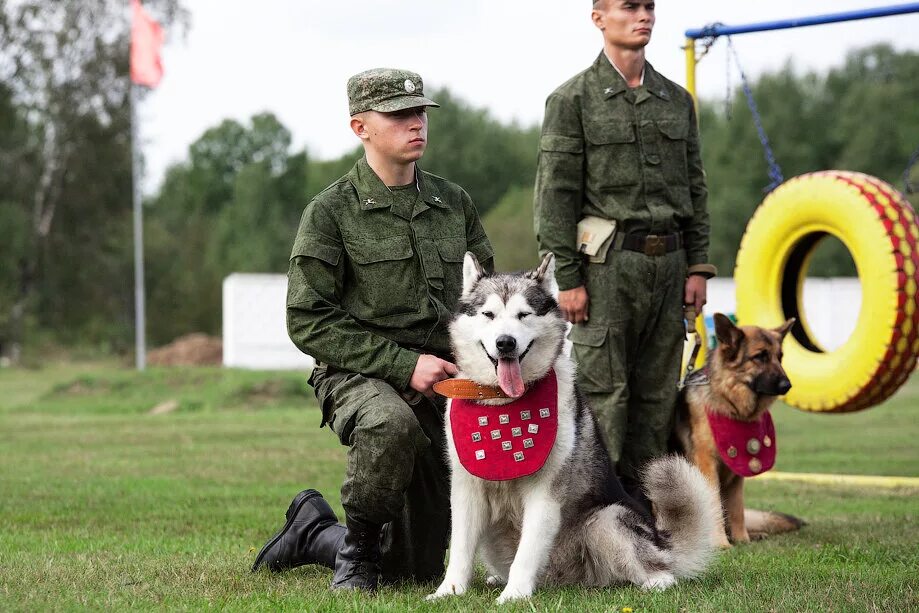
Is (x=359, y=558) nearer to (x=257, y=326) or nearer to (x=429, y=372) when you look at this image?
(x=429, y=372)

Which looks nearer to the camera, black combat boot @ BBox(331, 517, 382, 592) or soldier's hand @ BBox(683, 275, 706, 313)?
black combat boot @ BBox(331, 517, 382, 592)

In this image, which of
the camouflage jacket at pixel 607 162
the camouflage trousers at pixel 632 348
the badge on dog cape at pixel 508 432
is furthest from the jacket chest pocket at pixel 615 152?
the badge on dog cape at pixel 508 432

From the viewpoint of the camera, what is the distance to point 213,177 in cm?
5422

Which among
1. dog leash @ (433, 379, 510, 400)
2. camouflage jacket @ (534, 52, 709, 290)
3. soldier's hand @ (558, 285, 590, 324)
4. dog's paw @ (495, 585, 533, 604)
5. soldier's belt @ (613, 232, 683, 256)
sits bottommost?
dog's paw @ (495, 585, 533, 604)

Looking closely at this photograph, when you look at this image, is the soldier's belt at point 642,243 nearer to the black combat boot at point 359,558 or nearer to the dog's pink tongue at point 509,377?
the dog's pink tongue at point 509,377

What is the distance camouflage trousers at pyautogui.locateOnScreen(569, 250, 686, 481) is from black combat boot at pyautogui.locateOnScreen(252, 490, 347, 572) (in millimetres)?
1590

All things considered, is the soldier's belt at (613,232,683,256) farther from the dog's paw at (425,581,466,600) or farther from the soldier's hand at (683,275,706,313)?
the dog's paw at (425,581,466,600)

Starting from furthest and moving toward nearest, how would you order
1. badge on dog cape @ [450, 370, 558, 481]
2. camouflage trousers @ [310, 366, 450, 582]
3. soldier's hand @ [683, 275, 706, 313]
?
1. soldier's hand @ [683, 275, 706, 313]
2. camouflage trousers @ [310, 366, 450, 582]
3. badge on dog cape @ [450, 370, 558, 481]

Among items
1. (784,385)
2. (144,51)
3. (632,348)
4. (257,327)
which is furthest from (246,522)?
(144,51)

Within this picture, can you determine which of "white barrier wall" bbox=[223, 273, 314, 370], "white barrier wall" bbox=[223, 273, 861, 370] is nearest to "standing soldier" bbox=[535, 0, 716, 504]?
"white barrier wall" bbox=[223, 273, 861, 370]

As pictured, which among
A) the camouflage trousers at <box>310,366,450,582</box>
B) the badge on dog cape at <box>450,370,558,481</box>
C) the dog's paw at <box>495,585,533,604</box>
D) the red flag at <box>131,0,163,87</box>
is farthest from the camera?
the red flag at <box>131,0,163,87</box>

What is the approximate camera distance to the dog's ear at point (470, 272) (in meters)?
4.32

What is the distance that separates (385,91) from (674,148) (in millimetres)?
2005

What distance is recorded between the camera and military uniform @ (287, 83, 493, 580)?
428 centimetres
